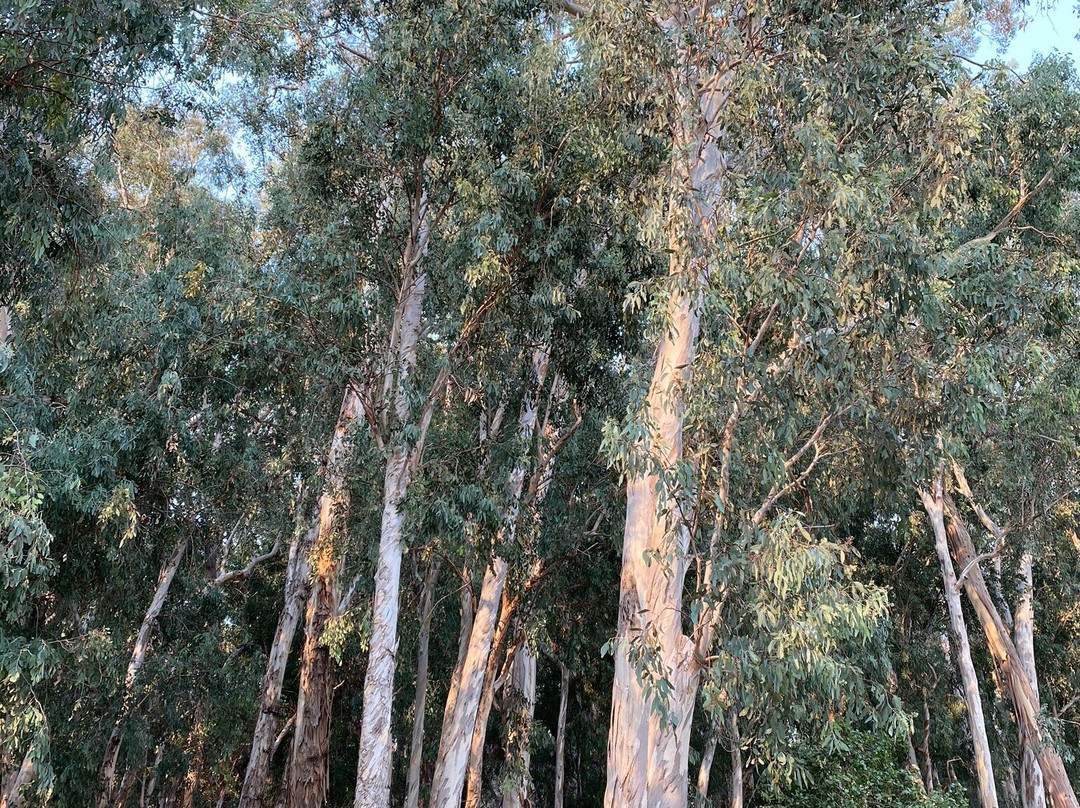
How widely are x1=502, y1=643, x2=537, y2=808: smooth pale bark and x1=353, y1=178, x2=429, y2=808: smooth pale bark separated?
3.19m

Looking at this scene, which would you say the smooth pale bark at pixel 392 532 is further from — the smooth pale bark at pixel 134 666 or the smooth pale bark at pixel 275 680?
the smooth pale bark at pixel 134 666

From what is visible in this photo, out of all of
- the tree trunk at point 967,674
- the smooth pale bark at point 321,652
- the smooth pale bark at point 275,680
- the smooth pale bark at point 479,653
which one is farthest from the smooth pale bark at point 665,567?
the tree trunk at point 967,674

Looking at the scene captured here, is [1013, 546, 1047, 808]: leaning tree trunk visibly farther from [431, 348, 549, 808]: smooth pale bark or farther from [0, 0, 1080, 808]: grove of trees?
[431, 348, 549, 808]: smooth pale bark

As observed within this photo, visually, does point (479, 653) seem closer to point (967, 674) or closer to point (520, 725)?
point (520, 725)

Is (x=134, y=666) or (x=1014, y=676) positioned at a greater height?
(x=1014, y=676)

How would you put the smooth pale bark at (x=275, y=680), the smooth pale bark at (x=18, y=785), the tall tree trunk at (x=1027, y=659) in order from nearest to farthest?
the smooth pale bark at (x=18, y=785) → the smooth pale bark at (x=275, y=680) → the tall tree trunk at (x=1027, y=659)

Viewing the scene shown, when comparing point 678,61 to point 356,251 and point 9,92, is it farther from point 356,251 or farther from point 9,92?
point 9,92

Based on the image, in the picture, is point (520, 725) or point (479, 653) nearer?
point (479, 653)

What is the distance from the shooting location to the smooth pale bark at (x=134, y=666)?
1159cm

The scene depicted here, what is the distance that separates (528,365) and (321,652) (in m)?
4.08

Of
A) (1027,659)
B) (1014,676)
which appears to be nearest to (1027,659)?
(1027,659)

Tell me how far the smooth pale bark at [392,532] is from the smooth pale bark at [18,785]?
4.20 m

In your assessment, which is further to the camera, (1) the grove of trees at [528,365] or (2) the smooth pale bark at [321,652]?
(2) the smooth pale bark at [321,652]

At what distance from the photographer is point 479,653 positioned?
970 cm
